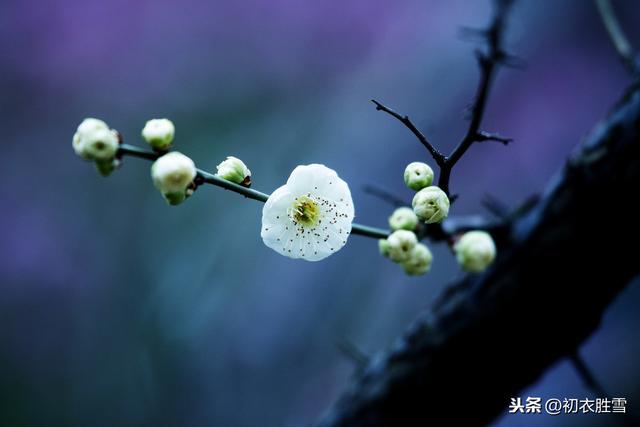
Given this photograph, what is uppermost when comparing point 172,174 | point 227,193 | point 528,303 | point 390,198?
point 227,193

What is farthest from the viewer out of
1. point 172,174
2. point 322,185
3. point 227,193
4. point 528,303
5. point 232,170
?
point 227,193

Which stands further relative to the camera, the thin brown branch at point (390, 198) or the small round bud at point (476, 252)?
the thin brown branch at point (390, 198)

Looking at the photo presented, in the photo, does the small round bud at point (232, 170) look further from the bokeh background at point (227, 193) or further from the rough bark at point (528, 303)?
the bokeh background at point (227, 193)

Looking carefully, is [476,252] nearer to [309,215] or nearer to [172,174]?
[309,215]

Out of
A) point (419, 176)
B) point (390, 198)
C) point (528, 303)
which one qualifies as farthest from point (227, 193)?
point (419, 176)

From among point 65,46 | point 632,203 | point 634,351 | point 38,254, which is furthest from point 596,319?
point 65,46

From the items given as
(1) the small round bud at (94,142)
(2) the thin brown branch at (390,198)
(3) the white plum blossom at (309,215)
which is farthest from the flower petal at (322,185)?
(1) the small round bud at (94,142)
